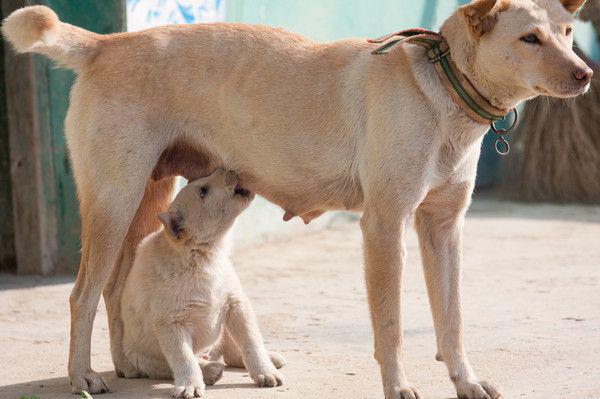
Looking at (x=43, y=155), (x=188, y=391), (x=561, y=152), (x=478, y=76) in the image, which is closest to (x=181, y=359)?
(x=188, y=391)

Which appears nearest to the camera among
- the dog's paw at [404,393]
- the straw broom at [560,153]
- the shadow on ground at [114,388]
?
the dog's paw at [404,393]

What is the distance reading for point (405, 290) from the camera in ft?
21.9

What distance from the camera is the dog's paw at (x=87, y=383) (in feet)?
14.4

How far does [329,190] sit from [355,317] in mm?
1654

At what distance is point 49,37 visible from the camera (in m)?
4.56

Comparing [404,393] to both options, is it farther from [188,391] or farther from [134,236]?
[134,236]

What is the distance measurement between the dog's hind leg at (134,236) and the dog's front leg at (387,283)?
1353mm

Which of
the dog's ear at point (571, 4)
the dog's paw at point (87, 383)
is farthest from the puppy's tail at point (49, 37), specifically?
the dog's ear at point (571, 4)

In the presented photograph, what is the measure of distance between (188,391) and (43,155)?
3152 millimetres

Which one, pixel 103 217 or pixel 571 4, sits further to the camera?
pixel 103 217

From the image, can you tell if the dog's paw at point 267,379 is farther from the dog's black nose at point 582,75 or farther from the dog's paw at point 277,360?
the dog's black nose at point 582,75

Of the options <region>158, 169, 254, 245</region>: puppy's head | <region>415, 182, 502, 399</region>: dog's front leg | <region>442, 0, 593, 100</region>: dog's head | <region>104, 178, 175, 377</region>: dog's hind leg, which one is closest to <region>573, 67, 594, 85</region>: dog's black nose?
<region>442, 0, 593, 100</region>: dog's head

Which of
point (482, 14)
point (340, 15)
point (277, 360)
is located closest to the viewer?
point (482, 14)

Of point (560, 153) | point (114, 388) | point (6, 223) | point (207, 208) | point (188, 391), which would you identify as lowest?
point (560, 153)
